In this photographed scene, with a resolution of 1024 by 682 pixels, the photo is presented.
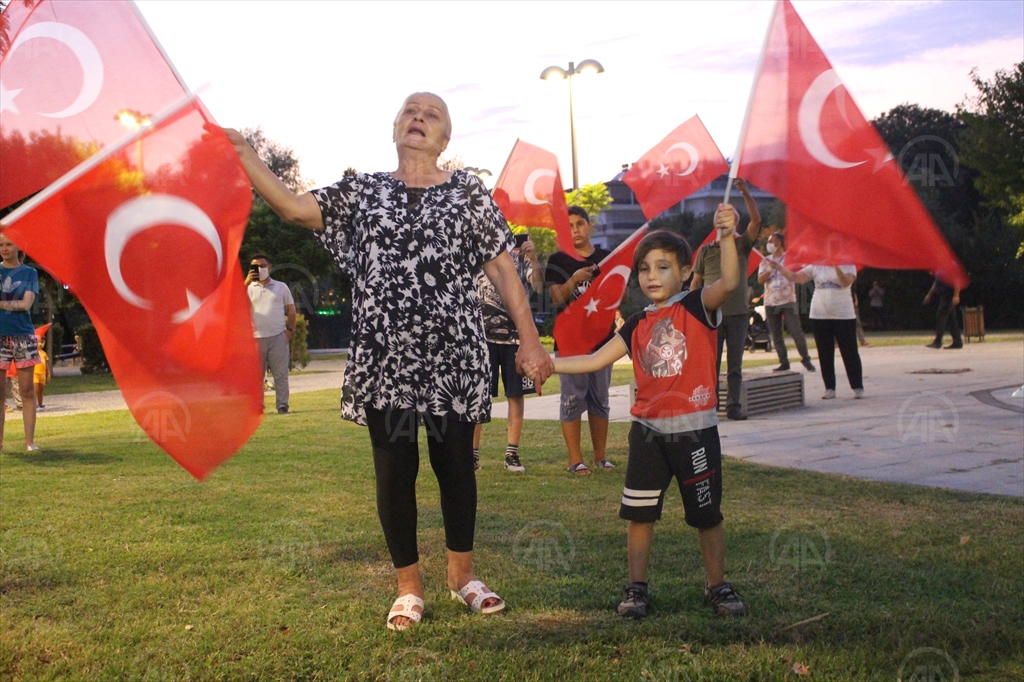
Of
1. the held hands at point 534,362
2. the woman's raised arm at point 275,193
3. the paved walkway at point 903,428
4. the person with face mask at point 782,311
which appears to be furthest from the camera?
the person with face mask at point 782,311

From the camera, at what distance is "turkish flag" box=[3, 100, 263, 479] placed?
310 cm

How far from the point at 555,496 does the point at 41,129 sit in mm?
3867

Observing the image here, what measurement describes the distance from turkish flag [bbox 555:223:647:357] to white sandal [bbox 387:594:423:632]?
2.94 m

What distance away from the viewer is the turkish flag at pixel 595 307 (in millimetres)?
6492

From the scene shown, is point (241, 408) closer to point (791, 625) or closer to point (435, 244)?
point (435, 244)

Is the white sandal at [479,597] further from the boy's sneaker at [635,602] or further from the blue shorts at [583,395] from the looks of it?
the blue shorts at [583,395]

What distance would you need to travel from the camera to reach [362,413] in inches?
144

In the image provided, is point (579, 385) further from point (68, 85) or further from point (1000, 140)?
point (1000, 140)

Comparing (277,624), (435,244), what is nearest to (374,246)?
(435,244)

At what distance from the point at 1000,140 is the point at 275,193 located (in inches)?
632

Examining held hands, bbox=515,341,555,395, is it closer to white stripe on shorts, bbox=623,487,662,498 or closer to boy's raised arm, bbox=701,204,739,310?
white stripe on shorts, bbox=623,487,662,498

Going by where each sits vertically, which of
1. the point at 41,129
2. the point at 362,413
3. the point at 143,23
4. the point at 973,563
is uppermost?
the point at 143,23

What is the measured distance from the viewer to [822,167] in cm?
384

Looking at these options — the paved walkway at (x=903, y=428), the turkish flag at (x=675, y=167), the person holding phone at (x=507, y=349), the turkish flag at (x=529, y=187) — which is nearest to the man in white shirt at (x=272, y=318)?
the paved walkway at (x=903, y=428)
